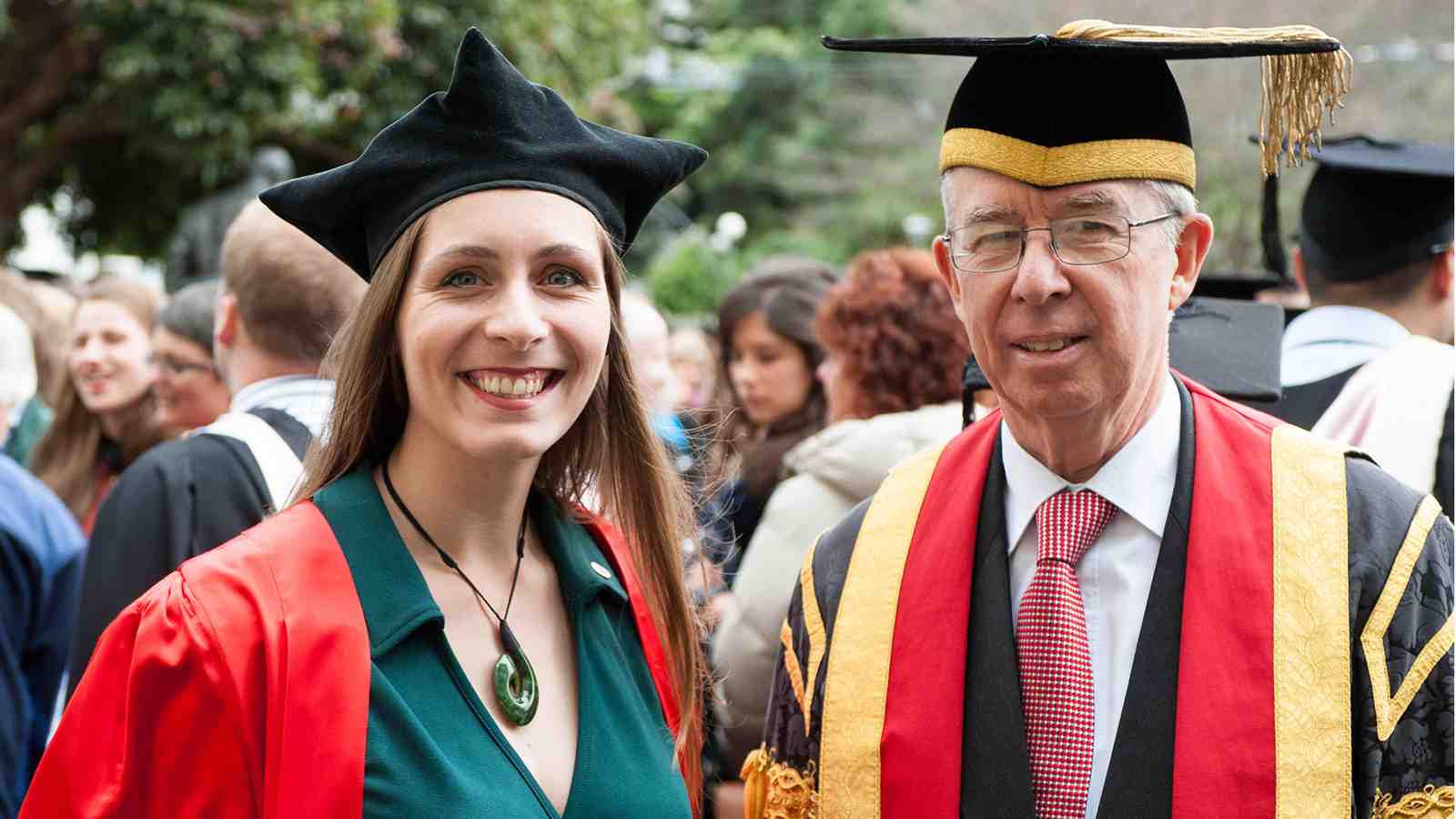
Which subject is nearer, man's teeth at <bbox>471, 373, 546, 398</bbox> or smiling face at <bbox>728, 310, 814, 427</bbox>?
man's teeth at <bbox>471, 373, 546, 398</bbox>

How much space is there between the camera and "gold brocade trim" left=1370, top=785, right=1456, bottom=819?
7.45 feet

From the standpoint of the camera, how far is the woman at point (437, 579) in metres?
2.16

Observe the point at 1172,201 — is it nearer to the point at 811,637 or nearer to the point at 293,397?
the point at 811,637

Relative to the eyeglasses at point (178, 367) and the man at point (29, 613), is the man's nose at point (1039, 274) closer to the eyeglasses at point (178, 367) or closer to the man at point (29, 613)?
the man at point (29, 613)

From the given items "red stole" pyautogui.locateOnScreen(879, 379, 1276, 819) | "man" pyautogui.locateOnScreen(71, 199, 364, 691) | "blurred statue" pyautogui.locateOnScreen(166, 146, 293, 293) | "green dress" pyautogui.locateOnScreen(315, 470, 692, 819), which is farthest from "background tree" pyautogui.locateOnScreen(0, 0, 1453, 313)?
"blurred statue" pyautogui.locateOnScreen(166, 146, 293, 293)

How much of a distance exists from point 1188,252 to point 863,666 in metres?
0.89

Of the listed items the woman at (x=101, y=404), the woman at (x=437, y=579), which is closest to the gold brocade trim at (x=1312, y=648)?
the woman at (x=437, y=579)

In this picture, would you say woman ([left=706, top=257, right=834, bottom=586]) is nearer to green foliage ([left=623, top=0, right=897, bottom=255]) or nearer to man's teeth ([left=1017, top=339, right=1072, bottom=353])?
man's teeth ([left=1017, top=339, right=1072, bottom=353])

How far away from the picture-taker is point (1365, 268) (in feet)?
13.0

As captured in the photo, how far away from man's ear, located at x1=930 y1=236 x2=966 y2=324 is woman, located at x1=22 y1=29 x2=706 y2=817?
17.8 inches

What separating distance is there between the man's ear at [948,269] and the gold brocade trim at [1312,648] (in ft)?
2.01

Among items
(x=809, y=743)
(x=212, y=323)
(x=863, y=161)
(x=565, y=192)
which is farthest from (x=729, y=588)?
(x=863, y=161)

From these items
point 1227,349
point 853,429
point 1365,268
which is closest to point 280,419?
point 853,429

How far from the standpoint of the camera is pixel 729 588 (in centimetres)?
589
